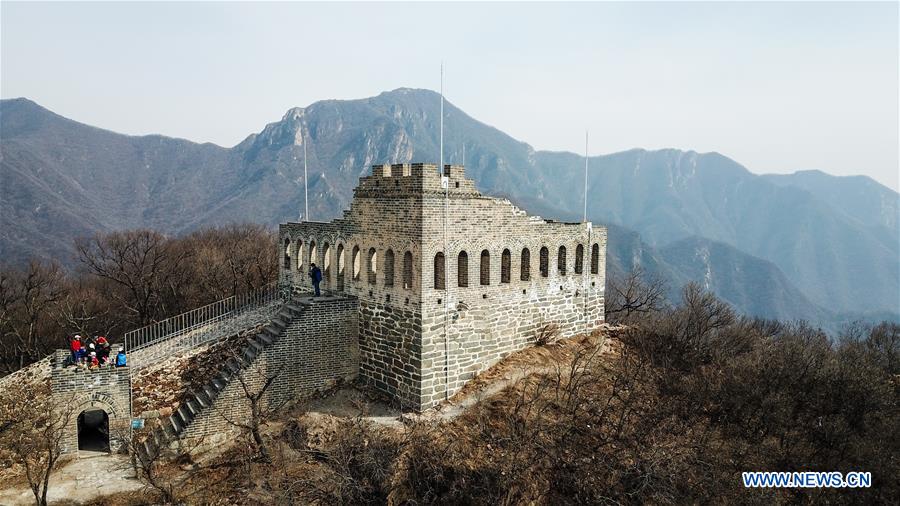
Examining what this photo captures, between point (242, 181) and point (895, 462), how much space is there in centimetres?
15702

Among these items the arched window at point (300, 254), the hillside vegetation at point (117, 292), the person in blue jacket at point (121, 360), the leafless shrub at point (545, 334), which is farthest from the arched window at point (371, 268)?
the hillside vegetation at point (117, 292)

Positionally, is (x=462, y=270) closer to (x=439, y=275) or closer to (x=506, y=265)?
(x=439, y=275)

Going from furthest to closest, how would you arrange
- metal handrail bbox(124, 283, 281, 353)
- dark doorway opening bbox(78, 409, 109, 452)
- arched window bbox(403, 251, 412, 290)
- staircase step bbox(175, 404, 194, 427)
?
1. metal handrail bbox(124, 283, 281, 353)
2. dark doorway opening bbox(78, 409, 109, 452)
3. staircase step bbox(175, 404, 194, 427)
4. arched window bbox(403, 251, 412, 290)

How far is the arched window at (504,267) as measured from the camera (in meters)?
22.6

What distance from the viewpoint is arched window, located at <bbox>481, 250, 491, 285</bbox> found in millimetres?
21859

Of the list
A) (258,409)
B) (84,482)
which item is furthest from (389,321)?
(84,482)

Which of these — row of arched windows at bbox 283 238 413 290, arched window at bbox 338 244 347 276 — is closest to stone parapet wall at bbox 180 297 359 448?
row of arched windows at bbox 283 238 413 290

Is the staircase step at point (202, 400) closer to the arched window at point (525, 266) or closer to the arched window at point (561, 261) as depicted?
the arched window at point (525, 266)

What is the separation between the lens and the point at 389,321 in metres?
21.4

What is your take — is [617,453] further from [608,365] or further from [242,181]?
[242,181]

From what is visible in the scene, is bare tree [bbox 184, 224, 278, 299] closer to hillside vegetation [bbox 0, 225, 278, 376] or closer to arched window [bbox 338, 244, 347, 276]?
hillside vegetation [bbox 0, 225, 278, 376]

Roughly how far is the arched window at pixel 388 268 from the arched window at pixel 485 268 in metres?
3.55

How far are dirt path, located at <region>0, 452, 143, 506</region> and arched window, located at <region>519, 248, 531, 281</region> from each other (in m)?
16.0

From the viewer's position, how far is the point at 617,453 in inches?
707
